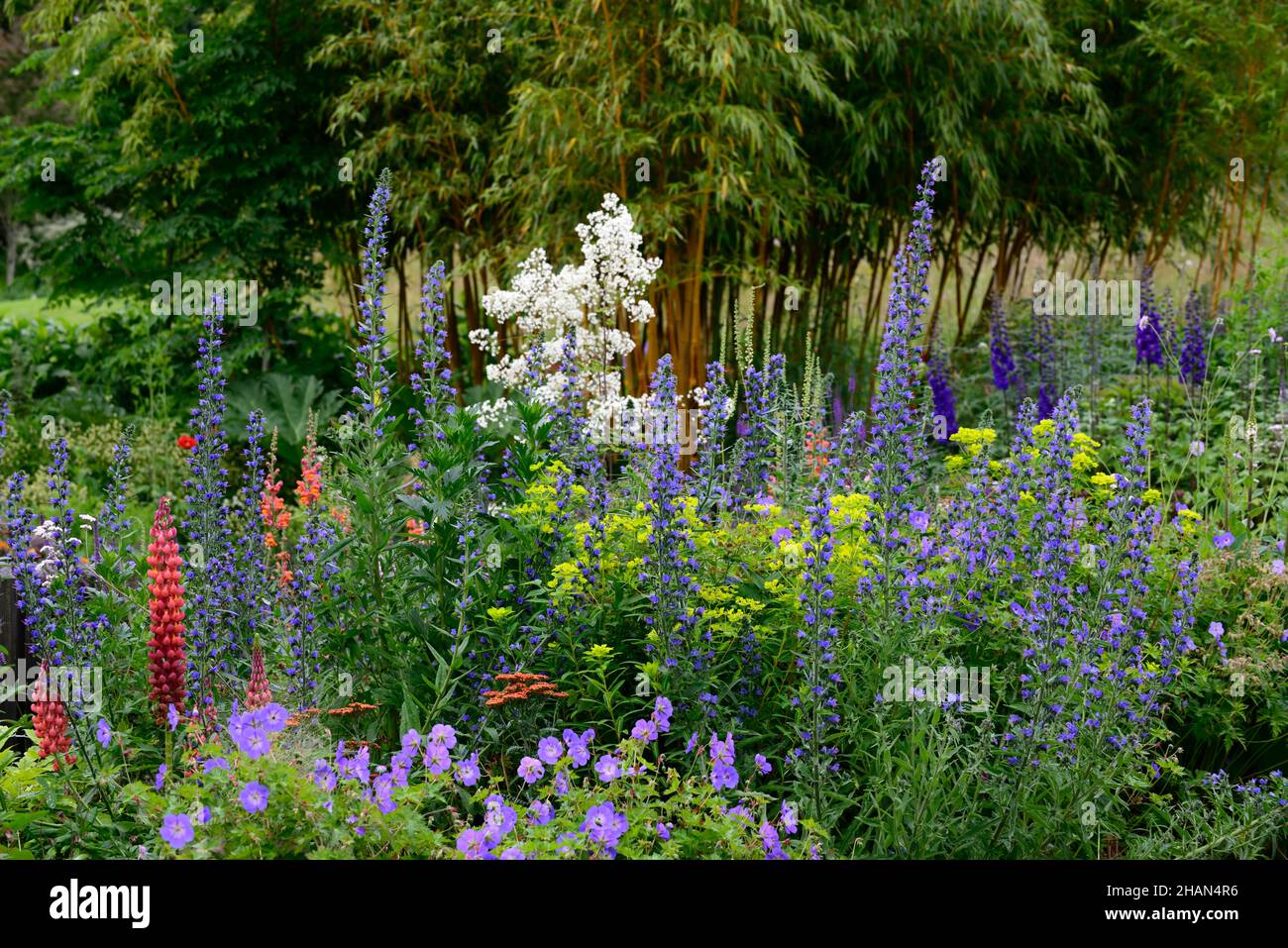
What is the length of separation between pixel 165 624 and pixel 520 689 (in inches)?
29.0

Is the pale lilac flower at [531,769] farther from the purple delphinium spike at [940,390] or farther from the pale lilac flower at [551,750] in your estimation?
the purple delphinium spike at [940,390]

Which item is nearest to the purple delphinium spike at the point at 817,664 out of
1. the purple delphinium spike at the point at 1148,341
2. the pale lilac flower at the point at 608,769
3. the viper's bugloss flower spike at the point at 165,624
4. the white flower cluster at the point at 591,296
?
the pale lilac flower at the point at 608,769

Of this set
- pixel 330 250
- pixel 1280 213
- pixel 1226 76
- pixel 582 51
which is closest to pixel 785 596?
pixel 582 51

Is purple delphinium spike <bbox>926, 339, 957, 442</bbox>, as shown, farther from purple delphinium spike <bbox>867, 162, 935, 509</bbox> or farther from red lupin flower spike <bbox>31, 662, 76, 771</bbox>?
red lupin flower spike <bbox>31, 662, 76, 771</bbox>

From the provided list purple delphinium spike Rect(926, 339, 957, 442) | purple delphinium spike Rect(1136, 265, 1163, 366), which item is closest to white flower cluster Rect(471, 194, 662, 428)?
purple delphinium spike Rect(926, 339, 957, 442)

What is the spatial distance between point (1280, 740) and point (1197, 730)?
265 mm

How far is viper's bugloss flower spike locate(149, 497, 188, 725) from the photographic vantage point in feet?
8.32

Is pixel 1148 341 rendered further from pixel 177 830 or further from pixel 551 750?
Answer: pixel 177 830

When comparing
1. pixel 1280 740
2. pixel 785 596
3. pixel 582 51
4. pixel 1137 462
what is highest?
pixel 582 51

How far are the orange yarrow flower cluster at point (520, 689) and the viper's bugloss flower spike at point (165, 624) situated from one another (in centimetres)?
64

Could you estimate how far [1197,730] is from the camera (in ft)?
10.4

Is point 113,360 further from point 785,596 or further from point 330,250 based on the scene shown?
point 785,596

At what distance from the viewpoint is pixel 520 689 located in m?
2.56

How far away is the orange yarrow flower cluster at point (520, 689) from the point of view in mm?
2494
